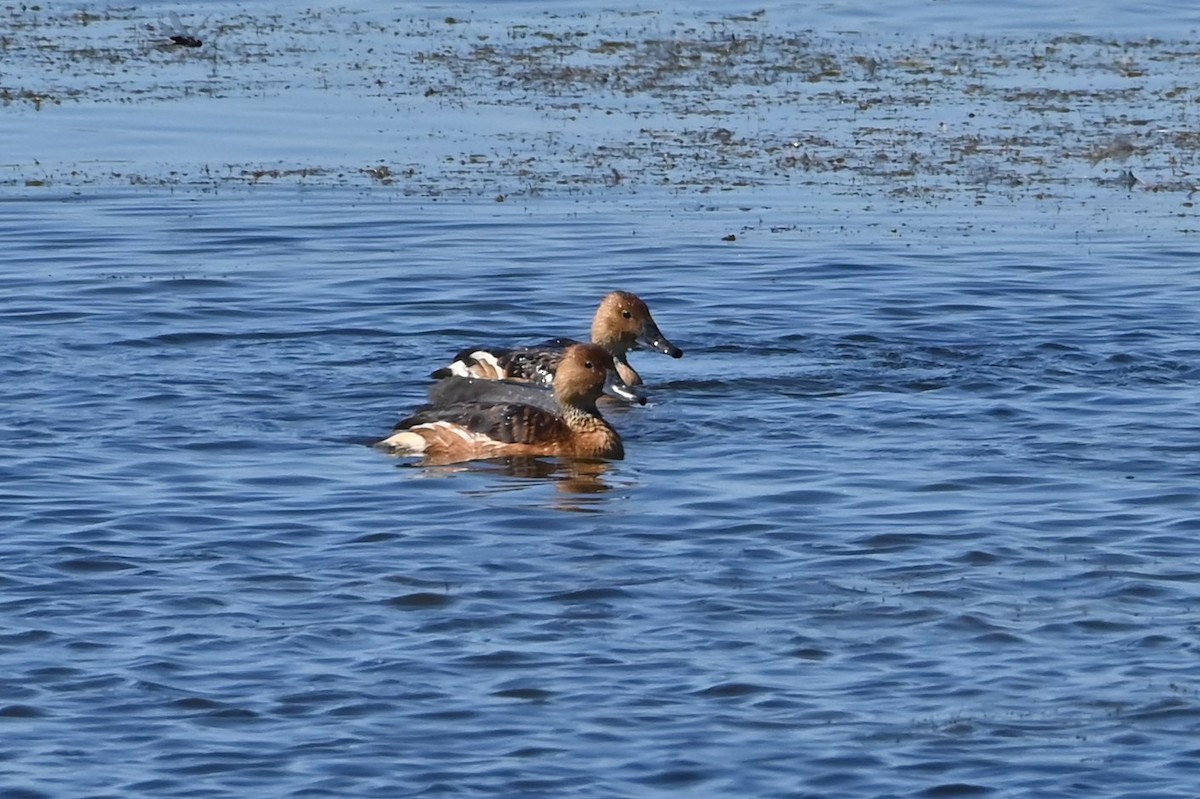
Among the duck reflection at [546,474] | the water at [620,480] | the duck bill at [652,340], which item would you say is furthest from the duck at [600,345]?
the duck reflection at [546,474]

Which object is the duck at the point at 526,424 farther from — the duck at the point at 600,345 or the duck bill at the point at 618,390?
the duck at the point at 600,345

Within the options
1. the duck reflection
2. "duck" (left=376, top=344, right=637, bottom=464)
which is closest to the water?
the duck reflection

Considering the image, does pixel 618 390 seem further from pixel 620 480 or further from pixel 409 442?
pixel 409 442

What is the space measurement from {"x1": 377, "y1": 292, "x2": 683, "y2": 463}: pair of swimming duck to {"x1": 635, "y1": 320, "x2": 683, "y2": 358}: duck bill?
0.74 metres

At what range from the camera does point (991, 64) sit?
25844 mm

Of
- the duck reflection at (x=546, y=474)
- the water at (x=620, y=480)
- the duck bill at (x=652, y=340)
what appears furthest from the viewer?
the duck bill at (x=652, y=340)

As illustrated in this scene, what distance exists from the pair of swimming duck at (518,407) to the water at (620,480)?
0.89 feet

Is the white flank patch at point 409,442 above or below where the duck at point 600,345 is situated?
below

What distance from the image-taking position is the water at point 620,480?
26.7ft

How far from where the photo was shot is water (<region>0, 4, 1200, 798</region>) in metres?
8.13

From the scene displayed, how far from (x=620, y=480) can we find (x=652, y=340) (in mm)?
2856

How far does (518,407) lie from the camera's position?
1323cm

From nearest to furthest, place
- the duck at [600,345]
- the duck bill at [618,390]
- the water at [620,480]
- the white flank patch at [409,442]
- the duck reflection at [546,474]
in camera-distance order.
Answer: the water at [620,480] < the duck reflection at [546,474] < the white flank patch at [409,442] < the duck bill at [618,390] < the duck at [600,345]

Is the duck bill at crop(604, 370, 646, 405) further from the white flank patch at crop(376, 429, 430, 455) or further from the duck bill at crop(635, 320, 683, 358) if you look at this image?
the white flank patch at crop(376, 429, 430, 455)
